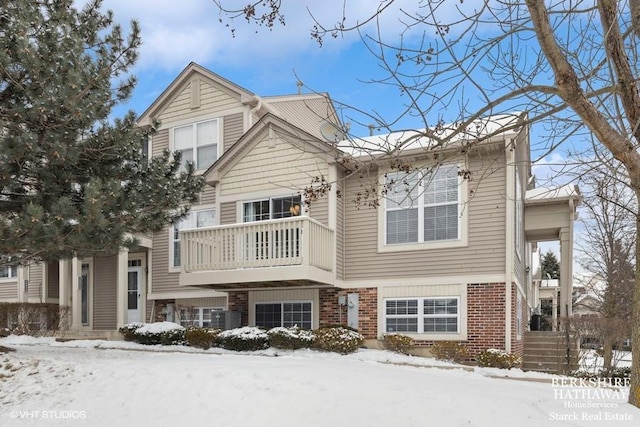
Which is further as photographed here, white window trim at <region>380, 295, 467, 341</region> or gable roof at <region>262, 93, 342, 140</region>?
gable roof at <region>262, 93, 342, 140</region>

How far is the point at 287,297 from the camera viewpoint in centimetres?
1462

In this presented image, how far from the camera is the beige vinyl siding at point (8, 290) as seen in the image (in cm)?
2080

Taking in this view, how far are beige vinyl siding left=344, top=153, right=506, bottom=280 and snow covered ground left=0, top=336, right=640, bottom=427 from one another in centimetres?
357

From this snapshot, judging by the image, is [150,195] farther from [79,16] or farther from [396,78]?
[396,78]

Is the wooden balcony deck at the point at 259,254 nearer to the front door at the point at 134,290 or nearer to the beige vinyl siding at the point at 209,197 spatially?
the beige vinyl siding at the point at 209,197

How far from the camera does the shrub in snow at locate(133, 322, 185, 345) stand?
1348cm

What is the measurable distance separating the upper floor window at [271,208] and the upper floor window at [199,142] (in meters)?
2.74

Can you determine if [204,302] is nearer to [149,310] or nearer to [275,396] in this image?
[149,310]

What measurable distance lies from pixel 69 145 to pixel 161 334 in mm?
5968

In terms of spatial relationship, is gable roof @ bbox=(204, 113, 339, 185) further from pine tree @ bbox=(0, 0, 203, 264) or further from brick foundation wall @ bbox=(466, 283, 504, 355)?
brick foundation wall @ bbox=(466, 283, 504, 355)

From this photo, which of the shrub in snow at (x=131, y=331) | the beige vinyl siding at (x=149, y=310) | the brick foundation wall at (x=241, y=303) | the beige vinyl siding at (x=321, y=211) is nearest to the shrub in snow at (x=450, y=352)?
the beige vinyl siding at (x=321, y=211)

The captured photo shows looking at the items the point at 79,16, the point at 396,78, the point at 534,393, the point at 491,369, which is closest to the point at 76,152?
the point at 79,16

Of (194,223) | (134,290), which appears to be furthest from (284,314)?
(134,290)

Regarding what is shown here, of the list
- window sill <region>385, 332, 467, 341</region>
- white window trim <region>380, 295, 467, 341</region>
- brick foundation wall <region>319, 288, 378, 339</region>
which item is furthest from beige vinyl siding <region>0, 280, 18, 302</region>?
window sill <region>385, 332, 467, 341</region>
